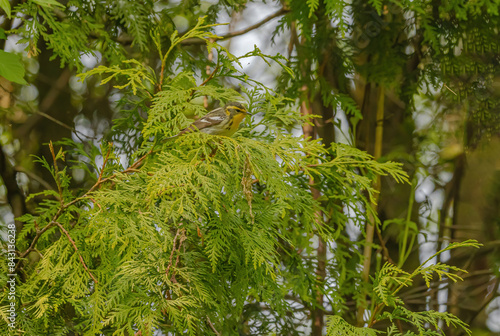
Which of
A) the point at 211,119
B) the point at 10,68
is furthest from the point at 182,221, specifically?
the point at 10,68

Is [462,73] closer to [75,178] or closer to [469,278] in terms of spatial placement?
[469,278]

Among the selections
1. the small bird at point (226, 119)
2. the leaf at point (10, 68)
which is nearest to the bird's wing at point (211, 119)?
the small bird at point (226, 119)

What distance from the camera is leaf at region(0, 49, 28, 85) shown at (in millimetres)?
746

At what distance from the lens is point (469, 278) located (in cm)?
215

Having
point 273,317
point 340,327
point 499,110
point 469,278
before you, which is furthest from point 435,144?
point 340,327

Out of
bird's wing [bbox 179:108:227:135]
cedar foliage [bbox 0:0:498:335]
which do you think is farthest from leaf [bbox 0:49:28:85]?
bird's wing [bbox 179:108:227:135]

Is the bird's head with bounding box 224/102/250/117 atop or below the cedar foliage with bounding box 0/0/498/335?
atop

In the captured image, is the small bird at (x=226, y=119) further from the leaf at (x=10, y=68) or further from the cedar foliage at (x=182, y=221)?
the leaf at (x=10, y=68)

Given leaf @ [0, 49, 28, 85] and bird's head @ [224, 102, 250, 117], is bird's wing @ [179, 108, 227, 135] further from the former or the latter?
leaf @ [0, 49, 28, 85]

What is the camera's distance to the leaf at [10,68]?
75cm

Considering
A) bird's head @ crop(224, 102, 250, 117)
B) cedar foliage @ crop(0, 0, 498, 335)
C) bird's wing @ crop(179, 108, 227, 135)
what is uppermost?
bird's head @ crop(224, 102, 250, 117)

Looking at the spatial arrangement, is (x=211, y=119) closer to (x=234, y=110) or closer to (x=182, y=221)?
(x=234, y=110)

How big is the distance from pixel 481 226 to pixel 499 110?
465mm

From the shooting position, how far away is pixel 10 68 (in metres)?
0.76
